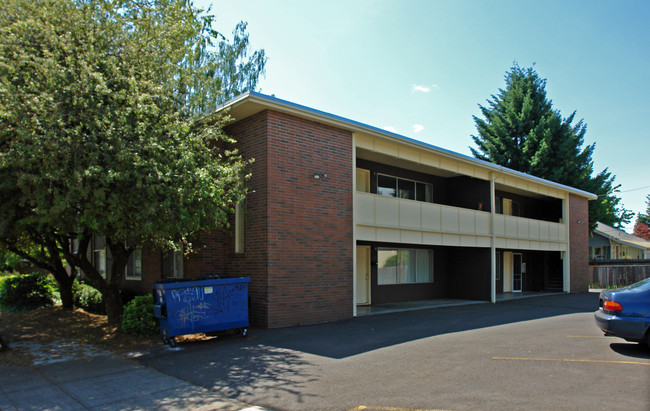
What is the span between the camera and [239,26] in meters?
27.5

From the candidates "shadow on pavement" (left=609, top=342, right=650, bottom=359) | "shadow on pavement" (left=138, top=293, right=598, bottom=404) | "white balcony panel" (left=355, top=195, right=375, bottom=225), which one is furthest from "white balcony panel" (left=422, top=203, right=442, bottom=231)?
"shadow on pavement" (left=609, top=342, right=650, bottom=359)

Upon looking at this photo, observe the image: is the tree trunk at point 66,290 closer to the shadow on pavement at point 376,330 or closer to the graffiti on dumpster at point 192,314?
the shadow on pavement at point 376,330

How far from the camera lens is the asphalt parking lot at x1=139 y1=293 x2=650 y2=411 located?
18.6ft

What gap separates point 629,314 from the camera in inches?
310

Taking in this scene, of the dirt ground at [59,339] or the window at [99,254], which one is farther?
the window at [99,254]

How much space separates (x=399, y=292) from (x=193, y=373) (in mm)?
11662

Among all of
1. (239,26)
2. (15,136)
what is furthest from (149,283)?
(239,26)

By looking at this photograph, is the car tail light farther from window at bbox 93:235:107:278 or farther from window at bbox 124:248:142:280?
window at bbox 93:235:107:278

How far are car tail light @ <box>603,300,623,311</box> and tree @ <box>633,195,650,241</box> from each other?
68.6 m

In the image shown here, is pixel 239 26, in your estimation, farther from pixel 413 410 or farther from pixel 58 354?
pixel 413 410

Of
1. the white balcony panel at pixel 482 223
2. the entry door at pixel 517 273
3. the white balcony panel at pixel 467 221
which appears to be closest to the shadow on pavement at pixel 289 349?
the white balcony panel at pixel 467 221

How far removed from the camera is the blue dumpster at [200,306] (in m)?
8.98

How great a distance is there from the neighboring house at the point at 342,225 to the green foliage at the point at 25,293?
8.88 feet

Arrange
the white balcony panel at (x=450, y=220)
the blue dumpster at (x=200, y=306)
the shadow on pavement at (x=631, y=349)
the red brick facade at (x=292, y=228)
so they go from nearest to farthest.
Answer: the shadow on pavement at (x=631, y=349) < the blue dumpster at (x=200, y=306) < the red brick facade at (x=292, y=228) < the white balcony panel at (x=450, y=220)
